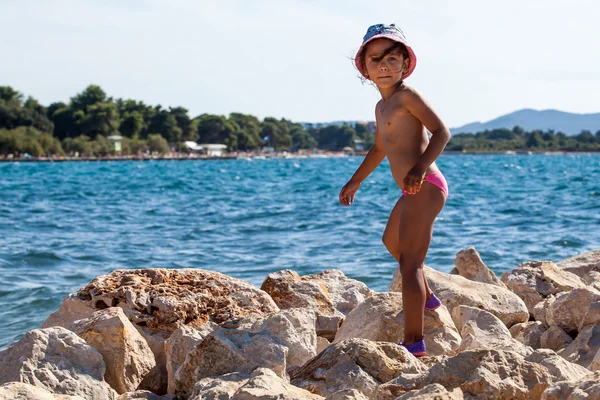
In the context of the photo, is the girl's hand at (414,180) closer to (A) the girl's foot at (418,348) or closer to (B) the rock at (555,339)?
(A) the girl's foot at (418,348)

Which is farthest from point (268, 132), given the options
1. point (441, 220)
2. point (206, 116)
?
point (441, 220)

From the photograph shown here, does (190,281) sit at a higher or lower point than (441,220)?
higher

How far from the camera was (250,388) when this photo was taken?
2635 millimetres

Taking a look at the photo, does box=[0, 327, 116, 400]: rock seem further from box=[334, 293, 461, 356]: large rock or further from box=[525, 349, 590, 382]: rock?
box=[525, 349, 590, 382]: rock

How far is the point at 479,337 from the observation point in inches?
153

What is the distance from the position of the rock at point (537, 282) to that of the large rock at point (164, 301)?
1.99 m

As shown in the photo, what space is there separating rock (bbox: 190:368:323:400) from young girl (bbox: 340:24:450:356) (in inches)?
41.2

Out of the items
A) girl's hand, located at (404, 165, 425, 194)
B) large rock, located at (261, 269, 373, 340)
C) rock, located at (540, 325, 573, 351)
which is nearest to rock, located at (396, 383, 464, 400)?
girl's hand, located at (404, 165, 425, 194)

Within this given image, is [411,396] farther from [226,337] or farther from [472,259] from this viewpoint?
[472,259]

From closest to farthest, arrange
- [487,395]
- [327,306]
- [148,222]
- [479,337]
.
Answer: [487,395], [479,337], [327,306], [148,222]

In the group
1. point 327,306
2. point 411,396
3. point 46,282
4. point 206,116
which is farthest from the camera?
point 206,116

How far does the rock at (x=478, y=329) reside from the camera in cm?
380

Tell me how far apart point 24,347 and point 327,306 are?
2064mm

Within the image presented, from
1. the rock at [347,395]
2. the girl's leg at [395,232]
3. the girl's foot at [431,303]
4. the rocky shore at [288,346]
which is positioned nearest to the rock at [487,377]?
the rocky shore at [288,346]
